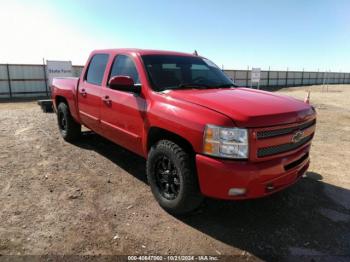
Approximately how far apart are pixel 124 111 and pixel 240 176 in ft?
6.69

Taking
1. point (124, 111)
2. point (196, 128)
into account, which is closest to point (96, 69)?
point (124, 111)

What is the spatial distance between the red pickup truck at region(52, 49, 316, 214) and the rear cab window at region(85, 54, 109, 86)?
0.08 meters

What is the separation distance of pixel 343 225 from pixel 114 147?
4385 millimetres

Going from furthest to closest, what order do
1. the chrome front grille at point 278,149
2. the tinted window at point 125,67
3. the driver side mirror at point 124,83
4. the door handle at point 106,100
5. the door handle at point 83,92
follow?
the door handle at point 83,92
the door handle at point 106,100
the tinted window at point 125,67
the driver side mirror at point 124,83
the chrome front grille at point 278,149

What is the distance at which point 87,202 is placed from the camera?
3.98 meters

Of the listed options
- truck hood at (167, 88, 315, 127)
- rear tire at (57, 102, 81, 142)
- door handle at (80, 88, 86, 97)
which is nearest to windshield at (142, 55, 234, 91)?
truck hood at (167, 88, 315, 127)

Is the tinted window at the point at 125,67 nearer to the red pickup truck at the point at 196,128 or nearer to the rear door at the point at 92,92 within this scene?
the red pickup truck at the point at 196,128

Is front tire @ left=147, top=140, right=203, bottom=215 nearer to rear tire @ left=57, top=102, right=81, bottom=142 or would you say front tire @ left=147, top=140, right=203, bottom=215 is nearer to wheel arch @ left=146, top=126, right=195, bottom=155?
wheel arch @ left=146, top=126, right=195, bottom=155

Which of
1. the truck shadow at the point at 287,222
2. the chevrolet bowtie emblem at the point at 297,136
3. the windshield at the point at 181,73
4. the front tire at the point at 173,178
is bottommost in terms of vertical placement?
the truck shadow at the point at 287,222

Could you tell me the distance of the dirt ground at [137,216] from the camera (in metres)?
3.08

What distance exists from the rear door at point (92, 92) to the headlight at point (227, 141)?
259cm

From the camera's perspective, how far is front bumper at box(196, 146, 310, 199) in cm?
295

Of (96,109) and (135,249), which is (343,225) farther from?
(96,109)

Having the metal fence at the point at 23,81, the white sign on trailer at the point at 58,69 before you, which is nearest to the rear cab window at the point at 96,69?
the white sign on trailer at the point at 58,69
